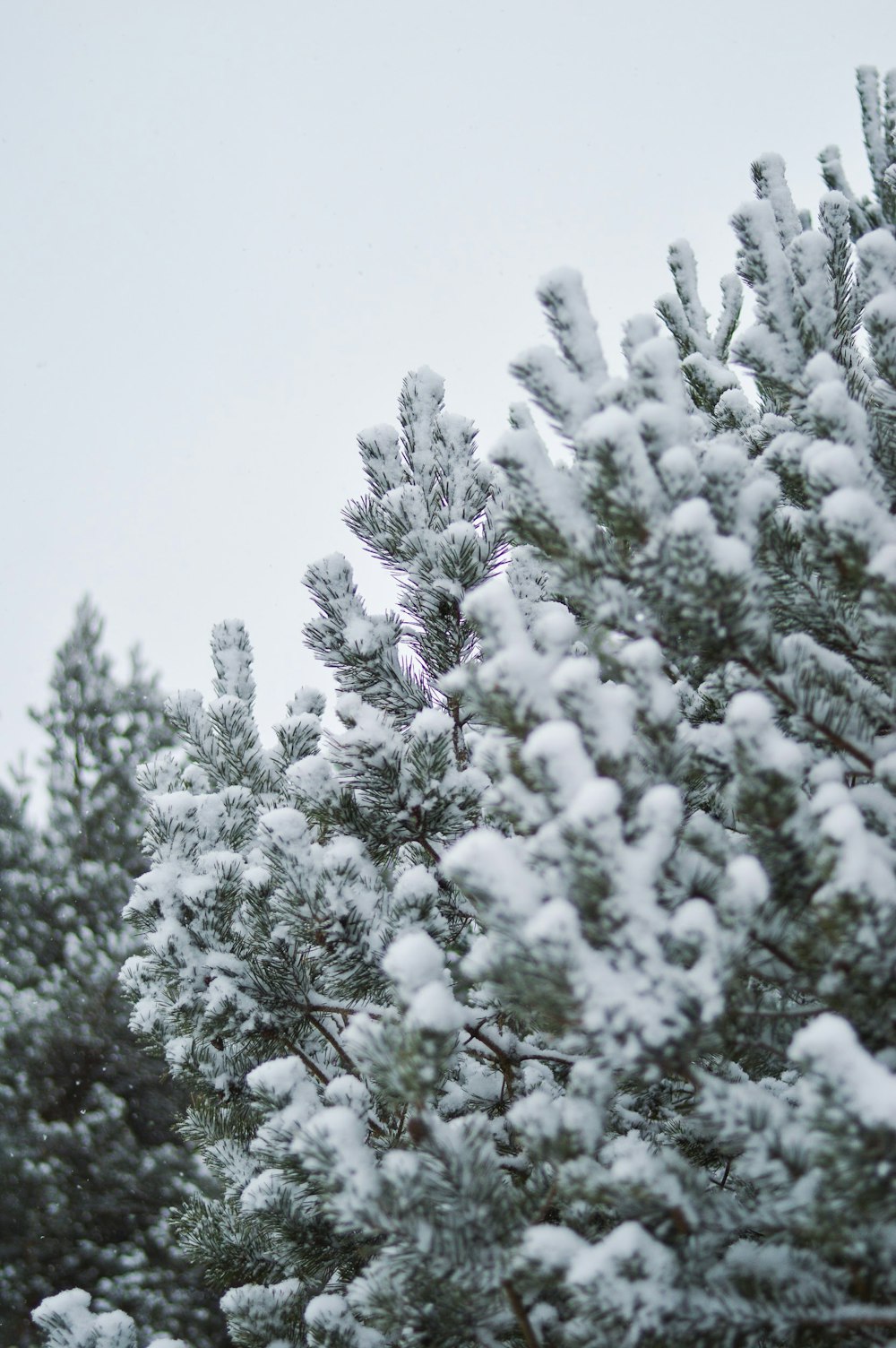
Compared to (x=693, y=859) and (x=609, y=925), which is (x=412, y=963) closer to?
(x=609, y=925)

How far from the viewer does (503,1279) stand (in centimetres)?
105

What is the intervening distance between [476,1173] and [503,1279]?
130 millimetres

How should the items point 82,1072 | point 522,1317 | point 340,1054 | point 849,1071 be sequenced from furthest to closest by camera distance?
point 82,1072
point 340,1054
point 522,1317
point 849,1071

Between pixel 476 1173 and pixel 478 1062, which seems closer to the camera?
pixel 476 1173

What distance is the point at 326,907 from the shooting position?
1640mm

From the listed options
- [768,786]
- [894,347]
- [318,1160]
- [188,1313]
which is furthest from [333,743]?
[188,1313]

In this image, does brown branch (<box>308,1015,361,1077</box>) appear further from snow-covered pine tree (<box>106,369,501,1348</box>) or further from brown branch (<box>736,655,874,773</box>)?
brown branch (<box>736,655,874,773</box>)

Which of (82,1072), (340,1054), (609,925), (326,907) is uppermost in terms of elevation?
(82,1072)

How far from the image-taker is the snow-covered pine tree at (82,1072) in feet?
28.7

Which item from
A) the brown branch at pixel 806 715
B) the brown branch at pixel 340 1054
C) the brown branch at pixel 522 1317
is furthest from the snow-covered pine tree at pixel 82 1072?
the brown branch at pixel 806 715

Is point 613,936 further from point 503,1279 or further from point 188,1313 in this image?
point 188,1313

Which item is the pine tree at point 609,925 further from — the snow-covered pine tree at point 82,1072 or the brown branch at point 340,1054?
the snow-covered pine tree at point 82,1072

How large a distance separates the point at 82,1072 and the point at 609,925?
10958 millimetres

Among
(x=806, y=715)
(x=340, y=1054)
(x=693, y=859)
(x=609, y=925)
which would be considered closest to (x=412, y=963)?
(x=609, y=925)
